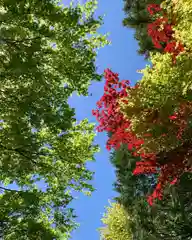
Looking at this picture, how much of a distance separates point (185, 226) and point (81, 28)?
229 inches

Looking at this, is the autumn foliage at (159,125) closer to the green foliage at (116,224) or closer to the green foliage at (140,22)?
the green foliage at (140,22)

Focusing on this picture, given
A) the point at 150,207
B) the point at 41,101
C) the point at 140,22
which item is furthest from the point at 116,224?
the point at 41,101

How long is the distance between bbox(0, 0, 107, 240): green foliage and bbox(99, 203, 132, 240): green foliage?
9.62 meters

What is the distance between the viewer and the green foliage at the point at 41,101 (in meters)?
5.91

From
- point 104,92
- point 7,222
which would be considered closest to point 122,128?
point 104,92

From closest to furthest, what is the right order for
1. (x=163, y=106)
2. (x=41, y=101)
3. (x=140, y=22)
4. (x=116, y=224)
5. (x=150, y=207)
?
(x=163, y=106), (x=41, y=101), (x=150, y=207), (x=140, y=22), (x=116, y=224)

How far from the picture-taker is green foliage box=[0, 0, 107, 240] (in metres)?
5.91

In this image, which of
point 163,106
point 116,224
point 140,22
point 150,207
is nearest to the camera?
point 163,106

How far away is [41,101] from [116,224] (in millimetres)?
13164

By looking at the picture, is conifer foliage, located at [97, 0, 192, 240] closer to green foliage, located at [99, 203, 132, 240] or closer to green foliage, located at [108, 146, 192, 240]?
green foliage, located at [108, 146, 192, 240]

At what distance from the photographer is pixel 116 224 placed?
1745 centimetres

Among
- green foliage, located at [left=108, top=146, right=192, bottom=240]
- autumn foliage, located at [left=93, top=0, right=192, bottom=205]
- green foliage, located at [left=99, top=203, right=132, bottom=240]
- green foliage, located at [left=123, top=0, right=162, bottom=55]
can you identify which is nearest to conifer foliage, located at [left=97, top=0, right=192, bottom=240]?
autumn foliage, located at [left=93, top=0, right=192, bottom=205]

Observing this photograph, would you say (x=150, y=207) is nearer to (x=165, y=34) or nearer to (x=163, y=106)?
(x=165, y=34)

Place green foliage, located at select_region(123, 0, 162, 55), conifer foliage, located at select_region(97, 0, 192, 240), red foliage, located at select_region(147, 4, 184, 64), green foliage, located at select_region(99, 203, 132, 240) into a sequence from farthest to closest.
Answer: green foliage, located at select_region(99, 203, 132, 240)
green foliage, located at select_region(123, 0, 162, 55)
red foliage, located at select_region(147, 4, 184, 64)
conifer foliage, located at select_region(97, 0, 192, 240)
